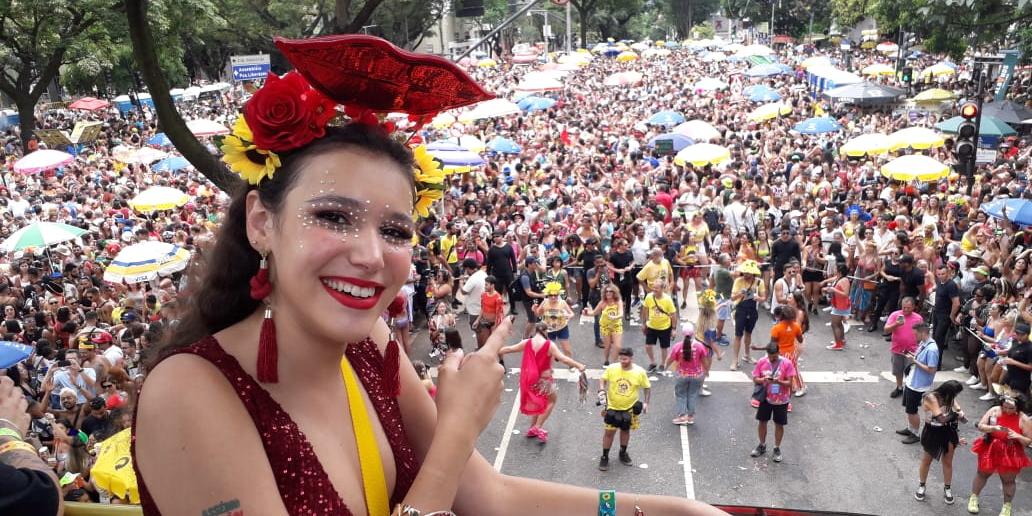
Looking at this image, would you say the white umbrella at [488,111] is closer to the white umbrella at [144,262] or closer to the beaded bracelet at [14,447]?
the white umbrella at [144,262]

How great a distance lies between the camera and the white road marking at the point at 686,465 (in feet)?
27.7

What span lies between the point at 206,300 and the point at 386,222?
482 millimetres

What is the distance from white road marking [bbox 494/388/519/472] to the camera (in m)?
9.26

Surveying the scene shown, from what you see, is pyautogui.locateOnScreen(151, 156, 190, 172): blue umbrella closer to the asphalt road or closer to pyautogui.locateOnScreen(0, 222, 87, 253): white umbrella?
pyautogui.locateOnScreen(0, 222, 87, 253): white umbrella

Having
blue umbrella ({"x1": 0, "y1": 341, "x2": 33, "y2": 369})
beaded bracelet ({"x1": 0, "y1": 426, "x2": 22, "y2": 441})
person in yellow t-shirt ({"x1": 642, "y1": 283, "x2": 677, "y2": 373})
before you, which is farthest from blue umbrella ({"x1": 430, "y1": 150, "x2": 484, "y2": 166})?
beaded bracelet ({"x1": 0, "y1": 426, "x2": 22, "y2": 441})

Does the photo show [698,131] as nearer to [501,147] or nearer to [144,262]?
[501,147]

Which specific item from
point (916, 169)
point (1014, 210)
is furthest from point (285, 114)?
point (916, 169)

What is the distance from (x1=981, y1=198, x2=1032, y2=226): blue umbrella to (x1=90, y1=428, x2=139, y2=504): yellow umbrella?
1206 centimetres

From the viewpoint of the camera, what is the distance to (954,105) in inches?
1132

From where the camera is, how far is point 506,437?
980 centimetres

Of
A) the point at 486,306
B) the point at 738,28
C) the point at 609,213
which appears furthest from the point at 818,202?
the point at 738,28

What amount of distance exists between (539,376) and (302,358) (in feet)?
25.3

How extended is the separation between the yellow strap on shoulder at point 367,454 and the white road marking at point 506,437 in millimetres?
7115

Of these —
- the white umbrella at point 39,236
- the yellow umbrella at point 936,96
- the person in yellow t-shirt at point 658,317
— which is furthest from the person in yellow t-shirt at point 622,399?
the yellow umbrella at point 936,96
